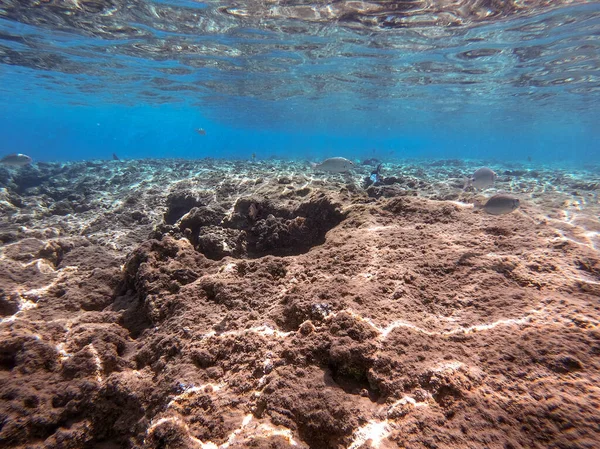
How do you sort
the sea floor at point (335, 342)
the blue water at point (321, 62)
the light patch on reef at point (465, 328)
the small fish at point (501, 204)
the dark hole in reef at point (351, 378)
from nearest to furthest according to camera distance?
the sea floor at point (335, 342) → the dark hole in reef at point (351, 378) → the light patch on reef at point (465, 328) → the small fish at point (501, 204) → the blue water at point (321, 62)

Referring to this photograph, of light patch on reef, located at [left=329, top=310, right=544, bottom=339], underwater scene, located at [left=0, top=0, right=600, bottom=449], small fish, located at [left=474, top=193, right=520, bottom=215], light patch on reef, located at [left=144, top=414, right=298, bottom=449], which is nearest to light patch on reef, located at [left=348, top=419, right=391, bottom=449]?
underwater scene, located at [left=0, top=0, right=600, bottom=449]

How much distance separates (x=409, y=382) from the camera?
2078 millimetres

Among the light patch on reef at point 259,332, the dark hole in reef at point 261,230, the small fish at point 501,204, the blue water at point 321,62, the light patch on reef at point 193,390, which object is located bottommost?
the light patch on reef at point 193,390

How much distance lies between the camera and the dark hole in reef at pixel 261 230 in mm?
5004

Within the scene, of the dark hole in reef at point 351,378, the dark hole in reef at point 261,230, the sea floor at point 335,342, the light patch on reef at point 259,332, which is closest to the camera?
the sea floor at point 335,342

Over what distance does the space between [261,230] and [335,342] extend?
323cm

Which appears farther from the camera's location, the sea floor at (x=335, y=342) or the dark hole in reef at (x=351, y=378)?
the dark hole in reef at (x=351, y=378)

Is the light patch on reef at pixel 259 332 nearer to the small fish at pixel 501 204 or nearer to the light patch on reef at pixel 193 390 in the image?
the light patch on reef at pixel 193 390

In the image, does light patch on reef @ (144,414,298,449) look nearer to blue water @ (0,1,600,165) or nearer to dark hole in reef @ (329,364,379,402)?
dark hole in reef @ (329,364,379,402)

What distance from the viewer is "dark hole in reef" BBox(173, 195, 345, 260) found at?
5004 millimetres

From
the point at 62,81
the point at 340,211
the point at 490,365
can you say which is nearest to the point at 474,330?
the point at 490,365

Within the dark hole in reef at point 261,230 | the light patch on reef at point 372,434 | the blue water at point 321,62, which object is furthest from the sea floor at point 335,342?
the blue water at point 321,62

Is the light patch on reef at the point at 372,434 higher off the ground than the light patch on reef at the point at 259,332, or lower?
lower

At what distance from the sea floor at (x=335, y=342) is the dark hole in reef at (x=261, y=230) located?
2.21ft
